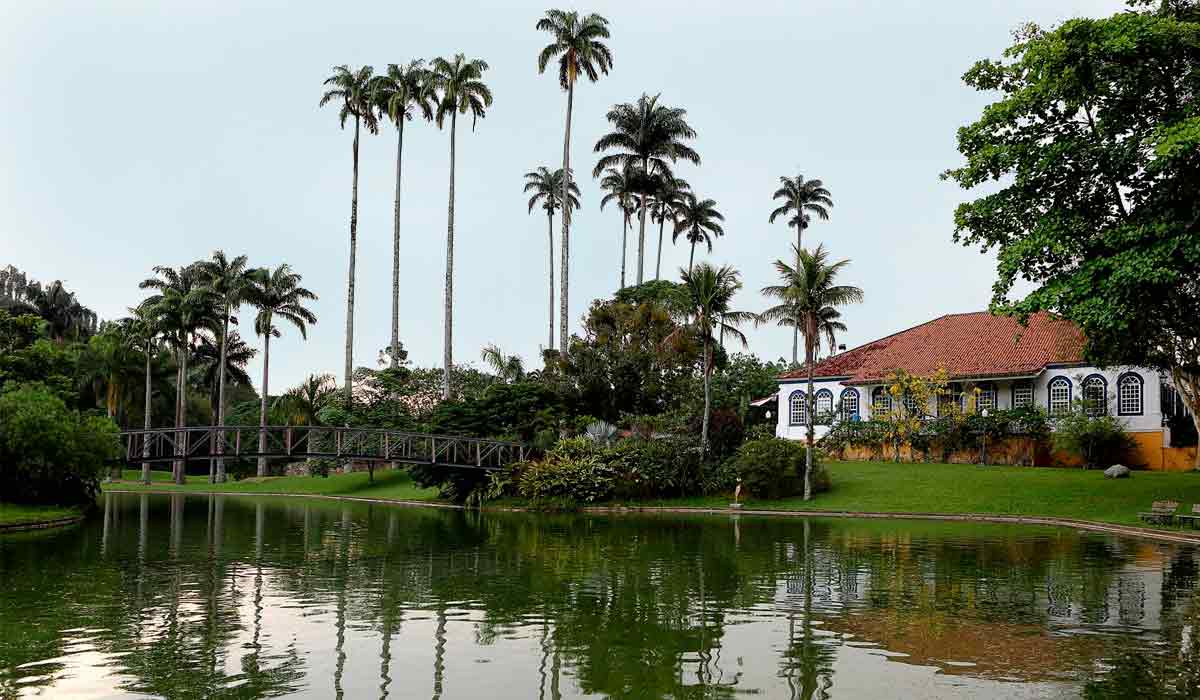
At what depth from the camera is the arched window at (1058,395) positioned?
46.5 m

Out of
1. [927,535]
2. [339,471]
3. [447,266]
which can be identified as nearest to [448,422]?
[447,266]

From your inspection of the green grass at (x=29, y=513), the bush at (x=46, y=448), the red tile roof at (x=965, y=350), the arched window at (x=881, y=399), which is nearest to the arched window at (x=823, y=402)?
the red tile roof at (x=965, y=350)

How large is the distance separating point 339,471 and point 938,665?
63289 mm

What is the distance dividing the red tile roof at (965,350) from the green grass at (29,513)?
117ft

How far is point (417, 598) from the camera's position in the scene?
53.9 ft

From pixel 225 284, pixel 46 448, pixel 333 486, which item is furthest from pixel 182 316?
pixel 46 448

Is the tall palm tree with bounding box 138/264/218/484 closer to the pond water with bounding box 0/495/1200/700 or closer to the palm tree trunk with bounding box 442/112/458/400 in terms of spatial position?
the palm tree trunk with bounding box 442/112/458/400

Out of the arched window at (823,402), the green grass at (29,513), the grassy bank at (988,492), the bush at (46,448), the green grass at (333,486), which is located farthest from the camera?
the green grass at (333,486)

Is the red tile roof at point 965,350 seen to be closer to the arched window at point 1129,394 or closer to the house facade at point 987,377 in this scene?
the house facade at point 987,377

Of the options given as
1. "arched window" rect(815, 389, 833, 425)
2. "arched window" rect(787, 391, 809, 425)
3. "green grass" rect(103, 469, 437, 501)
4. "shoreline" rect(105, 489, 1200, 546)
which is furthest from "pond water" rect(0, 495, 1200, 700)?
"green grass" rect(103, 469, 437, 501)

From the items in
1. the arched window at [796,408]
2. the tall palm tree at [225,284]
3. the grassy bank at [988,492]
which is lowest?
the grassy bank at [988,492]

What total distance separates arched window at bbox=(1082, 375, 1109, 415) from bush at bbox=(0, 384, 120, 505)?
40.7 metres

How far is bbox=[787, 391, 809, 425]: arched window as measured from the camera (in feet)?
179

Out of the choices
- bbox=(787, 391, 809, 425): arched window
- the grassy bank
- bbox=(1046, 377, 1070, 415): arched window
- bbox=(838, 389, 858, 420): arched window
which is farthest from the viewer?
bbox=(787, 391, 809, 425): arched window
